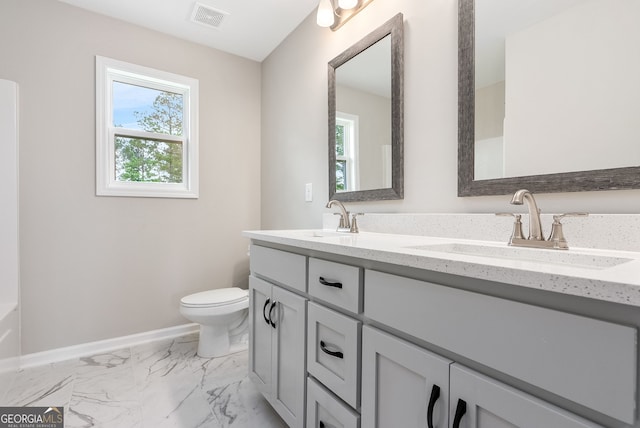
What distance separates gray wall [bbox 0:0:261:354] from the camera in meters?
1.93

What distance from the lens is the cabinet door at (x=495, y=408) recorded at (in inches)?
19.9

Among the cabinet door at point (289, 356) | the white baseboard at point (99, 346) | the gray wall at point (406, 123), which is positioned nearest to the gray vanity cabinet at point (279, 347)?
the cabinet door at point (289, 356)

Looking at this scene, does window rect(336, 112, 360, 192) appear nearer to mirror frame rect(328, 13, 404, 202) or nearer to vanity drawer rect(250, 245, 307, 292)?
mirror frame rect(328, 13, 404, 202)

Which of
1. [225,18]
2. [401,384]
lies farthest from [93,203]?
[401,384]

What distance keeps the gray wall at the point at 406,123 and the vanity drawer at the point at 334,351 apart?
0.69 meters

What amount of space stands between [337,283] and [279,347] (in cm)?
53

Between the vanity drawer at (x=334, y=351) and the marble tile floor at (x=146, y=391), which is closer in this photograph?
the vanity drawer at (x=334, y=351)

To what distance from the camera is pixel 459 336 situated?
64cm

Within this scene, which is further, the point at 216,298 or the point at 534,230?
the point at 216,298

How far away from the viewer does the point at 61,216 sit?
2.02 meters

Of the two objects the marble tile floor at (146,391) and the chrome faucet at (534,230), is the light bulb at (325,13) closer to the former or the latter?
the chrome faucet at (534,230)

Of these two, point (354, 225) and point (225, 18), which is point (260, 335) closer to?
point (354, 225)

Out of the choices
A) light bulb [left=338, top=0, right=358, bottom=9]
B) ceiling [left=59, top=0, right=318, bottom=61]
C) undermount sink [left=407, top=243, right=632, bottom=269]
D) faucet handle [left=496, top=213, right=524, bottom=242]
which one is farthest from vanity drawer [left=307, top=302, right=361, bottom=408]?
ceiling [left=59, top=0, right=318, bottom=61]

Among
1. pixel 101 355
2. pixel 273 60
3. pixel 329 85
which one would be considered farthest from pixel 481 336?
pixel 273 60
